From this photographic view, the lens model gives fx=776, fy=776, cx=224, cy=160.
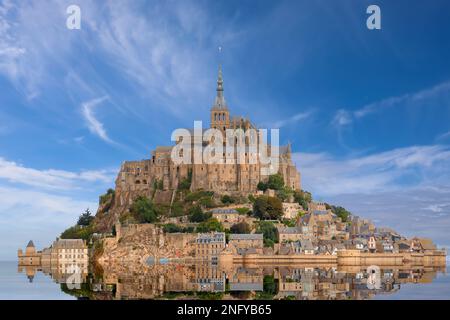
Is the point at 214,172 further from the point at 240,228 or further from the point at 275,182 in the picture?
the point at 240,228

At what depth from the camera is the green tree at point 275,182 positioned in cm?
7812

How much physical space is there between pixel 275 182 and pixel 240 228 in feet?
29.9

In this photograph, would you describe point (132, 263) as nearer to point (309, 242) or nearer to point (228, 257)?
point (228, 257)

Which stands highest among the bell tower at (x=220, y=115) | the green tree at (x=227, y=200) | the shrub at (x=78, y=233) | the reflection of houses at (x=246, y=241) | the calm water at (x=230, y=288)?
the bell tower at (x=220, y=115)

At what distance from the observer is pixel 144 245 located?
228 ft

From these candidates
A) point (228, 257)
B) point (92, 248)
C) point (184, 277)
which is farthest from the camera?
point (92, 248)

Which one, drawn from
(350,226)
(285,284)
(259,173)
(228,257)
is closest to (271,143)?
(259,173)

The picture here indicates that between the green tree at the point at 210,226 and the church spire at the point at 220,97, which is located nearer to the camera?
the green tree at the point at 210,226

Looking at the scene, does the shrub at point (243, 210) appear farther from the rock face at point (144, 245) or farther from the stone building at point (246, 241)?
the rock face at point (144, 245)

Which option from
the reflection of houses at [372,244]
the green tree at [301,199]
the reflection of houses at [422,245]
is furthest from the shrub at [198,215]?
the reflection of houses at [422,245]

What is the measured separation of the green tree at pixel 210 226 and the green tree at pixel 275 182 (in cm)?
896
